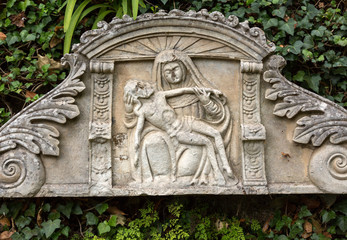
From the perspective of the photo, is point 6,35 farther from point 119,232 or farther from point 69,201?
point 119,232

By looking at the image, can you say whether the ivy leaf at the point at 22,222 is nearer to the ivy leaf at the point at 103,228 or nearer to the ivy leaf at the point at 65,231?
the ivy leaf at the point at 65,231

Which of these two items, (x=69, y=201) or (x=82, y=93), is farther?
(x=69, y=201)

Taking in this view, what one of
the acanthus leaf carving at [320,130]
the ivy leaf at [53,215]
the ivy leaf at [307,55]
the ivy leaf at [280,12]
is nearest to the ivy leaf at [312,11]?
the ivy leaf at [280,12]

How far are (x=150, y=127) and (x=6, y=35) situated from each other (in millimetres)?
1773

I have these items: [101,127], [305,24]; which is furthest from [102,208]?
[305,24]

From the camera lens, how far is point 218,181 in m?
3.94

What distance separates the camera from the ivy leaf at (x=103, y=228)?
410 centimetres

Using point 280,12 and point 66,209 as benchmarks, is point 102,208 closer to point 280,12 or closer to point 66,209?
point 66,209

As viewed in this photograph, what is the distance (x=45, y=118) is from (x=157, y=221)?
1408 mm

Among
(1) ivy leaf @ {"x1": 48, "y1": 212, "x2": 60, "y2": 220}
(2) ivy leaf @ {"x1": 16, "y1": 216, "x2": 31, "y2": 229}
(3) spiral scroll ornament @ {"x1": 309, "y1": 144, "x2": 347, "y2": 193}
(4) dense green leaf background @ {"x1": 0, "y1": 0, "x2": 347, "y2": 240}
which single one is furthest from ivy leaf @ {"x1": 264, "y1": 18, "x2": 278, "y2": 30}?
(2) ivy leaf @ {"x1": 16, "y1": 216, "x2": 31, "y2": 229}

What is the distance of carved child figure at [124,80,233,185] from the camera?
3932mm

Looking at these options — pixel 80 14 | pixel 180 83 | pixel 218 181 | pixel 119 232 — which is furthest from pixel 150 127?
pixel 80 14

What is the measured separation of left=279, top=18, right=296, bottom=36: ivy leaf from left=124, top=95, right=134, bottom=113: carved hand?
167 cm

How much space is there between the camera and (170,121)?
394cm
